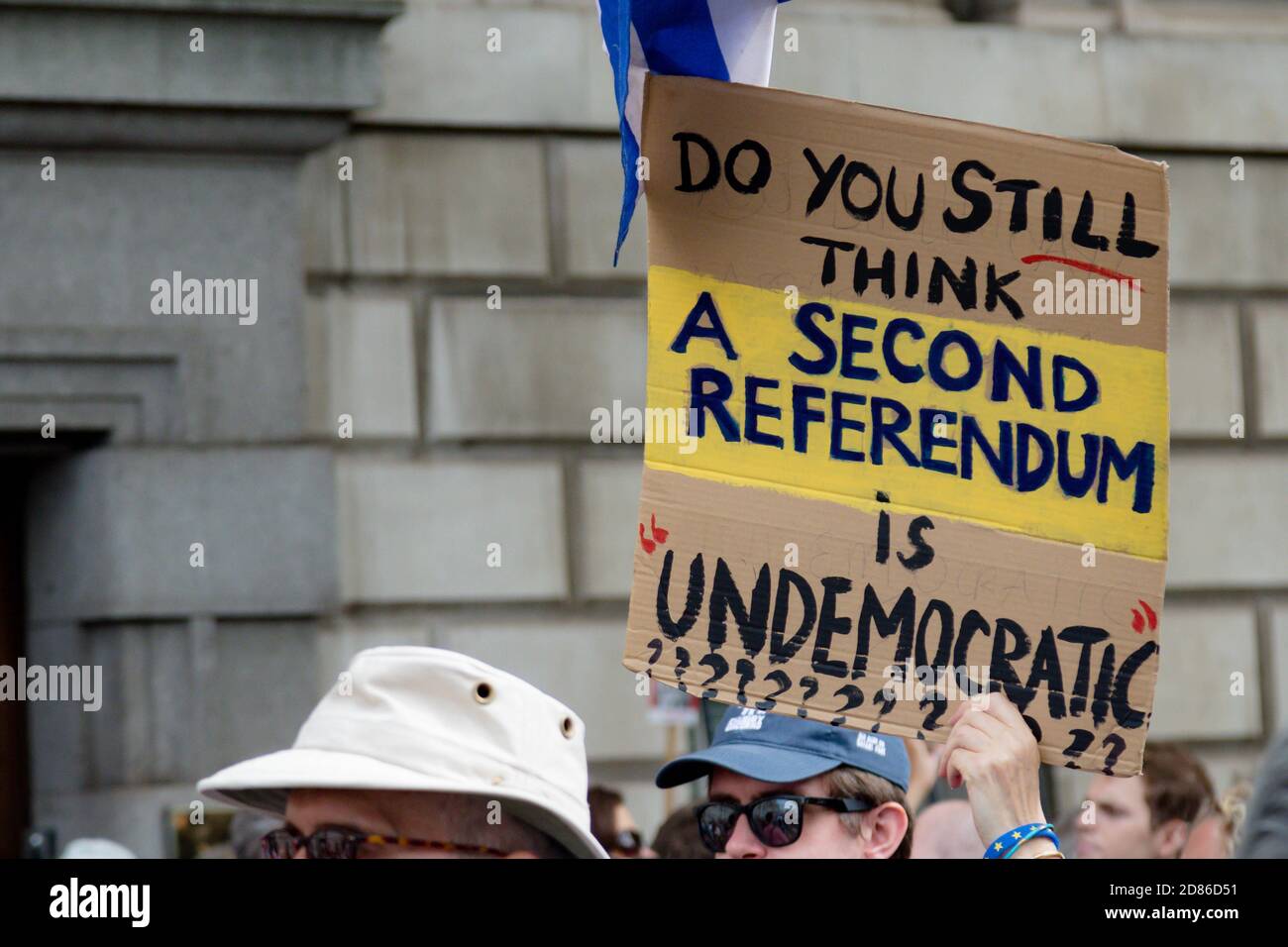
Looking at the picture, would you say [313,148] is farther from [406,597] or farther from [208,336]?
[406,597]

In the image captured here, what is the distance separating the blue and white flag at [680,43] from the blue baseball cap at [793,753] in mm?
973

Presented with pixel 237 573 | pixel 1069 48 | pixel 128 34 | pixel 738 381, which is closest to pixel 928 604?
pixel 738 381

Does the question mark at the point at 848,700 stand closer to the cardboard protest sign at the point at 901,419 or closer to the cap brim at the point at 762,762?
the cardboard protest sign at the point at 901,419

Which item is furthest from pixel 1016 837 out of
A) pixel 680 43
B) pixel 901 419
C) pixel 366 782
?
pixel 680 43

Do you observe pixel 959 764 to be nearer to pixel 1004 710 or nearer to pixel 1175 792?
pixel 1004 710

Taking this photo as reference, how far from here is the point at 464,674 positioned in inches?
111

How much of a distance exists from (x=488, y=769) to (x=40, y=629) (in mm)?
5084

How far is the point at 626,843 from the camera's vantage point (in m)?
5.79

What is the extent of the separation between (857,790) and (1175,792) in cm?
189

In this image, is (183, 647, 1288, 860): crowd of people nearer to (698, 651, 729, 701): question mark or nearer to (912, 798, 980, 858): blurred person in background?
(698, 651, 729, 701): question mark

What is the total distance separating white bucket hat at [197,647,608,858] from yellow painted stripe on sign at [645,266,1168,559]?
49 centimetres

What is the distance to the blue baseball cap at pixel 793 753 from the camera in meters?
3.66

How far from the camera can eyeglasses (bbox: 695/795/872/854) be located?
3.64 metres

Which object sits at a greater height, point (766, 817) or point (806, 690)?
point (806, 690)
